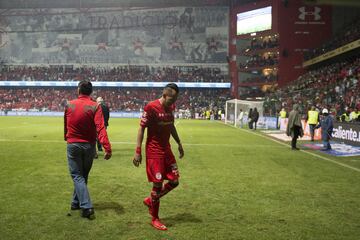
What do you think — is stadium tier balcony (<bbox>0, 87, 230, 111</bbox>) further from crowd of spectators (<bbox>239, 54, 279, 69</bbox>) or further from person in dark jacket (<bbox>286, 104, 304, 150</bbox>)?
person in dark jacket (<bbox>286, 104, 304, 150</bbox>)

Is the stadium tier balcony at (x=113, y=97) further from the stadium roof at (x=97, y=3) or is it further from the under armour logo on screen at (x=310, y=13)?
the under armour logo on screen at (x=310, y=13)

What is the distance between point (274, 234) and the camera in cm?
583

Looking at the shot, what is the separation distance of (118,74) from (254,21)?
24.4 metres

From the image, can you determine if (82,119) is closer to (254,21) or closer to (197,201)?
(197,201)

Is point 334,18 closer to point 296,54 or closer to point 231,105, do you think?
point 296,54

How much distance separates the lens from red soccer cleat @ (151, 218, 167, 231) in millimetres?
5913

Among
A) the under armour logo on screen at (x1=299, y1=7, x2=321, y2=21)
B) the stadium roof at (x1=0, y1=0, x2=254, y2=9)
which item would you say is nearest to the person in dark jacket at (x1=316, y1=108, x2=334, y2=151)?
the under armour logo on screen at (x1=299, y1=7, x2=321, y2=21)

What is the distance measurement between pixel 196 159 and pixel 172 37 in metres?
58.8

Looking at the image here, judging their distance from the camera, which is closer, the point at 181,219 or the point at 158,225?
the point at 158,225

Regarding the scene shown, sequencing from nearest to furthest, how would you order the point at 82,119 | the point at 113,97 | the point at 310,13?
the point at 82,119 < the point at 310,13 < the point at 113,97

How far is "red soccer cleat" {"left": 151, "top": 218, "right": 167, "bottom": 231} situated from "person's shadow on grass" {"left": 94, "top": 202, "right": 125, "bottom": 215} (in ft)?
3.20

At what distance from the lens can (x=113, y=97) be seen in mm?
68312

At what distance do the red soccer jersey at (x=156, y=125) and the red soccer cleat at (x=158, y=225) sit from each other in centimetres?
101

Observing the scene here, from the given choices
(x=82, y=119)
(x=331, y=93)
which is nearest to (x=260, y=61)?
(x=331, y=93)
